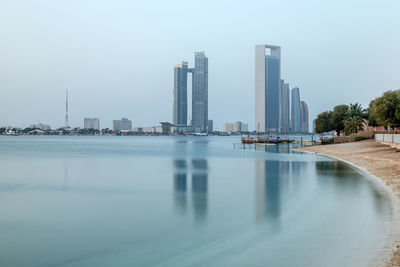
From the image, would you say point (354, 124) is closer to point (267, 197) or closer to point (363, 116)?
point (363, 116)

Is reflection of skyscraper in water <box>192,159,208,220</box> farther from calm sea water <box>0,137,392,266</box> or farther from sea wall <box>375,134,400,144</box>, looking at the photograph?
sea wall <box>375,134,400,144</box>

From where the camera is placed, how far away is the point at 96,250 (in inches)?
509

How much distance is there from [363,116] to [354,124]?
469 cm

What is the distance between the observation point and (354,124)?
8894 centimetres

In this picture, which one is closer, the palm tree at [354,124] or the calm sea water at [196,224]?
the calm sea water at [196,224]

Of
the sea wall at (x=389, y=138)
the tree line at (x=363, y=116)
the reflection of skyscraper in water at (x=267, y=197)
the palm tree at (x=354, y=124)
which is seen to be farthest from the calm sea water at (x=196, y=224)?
the palm tree at (x=354, y=124)

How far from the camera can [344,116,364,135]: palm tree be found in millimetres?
88500

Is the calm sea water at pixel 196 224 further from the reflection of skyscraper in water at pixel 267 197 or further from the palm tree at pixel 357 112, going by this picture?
the palm tree at pixel 357 112

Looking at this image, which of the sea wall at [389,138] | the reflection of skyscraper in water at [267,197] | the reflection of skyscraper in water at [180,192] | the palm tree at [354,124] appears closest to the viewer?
the reflection of skyscraper in water at [267,197]

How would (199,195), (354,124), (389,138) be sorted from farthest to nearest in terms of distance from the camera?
(354,124) → (389,138) → (199,195)

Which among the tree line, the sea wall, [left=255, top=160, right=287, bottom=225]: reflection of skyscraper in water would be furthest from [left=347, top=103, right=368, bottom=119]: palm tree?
[left=255, top=160, right=287, bottom=225]: reflection of skyscraper in water

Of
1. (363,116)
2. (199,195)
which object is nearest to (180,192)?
(199,195)

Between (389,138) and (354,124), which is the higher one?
(354,124)

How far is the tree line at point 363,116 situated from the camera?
2335 inches
